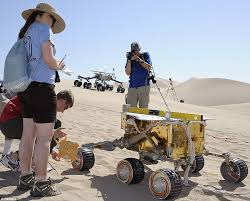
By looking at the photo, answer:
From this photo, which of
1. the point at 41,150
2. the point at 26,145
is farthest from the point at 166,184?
the point at 26,145

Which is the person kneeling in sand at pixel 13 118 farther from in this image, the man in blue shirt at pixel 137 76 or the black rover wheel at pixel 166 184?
the man in blue shirt at pixel 137 76

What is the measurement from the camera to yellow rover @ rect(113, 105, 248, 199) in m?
4.24

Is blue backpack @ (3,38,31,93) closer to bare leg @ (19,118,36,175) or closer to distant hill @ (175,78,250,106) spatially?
bare leg @ (19,118,36,175)

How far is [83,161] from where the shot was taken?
16.8ft

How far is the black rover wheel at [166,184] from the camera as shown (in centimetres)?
412

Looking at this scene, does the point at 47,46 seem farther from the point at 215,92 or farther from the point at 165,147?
the point at 215,92

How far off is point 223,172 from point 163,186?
4.56 ft

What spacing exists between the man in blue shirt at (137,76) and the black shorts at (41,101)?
11.5 ft

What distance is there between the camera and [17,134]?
4.66 meters

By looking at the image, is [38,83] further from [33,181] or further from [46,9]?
[33,181]

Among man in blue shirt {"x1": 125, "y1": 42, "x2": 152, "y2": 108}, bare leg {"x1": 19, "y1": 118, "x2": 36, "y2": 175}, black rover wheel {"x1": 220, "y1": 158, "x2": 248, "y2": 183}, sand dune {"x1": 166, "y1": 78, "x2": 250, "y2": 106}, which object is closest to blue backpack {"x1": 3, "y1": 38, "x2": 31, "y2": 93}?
bare leg {"x1": 19, "y1": 118, "x2": 36, "y2": 175}

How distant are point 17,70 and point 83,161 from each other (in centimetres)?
165

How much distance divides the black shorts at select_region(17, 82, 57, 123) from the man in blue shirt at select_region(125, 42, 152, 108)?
3.50 metres

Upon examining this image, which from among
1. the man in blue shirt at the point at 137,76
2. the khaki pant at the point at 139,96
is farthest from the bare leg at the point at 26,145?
the khaki pant at the point at 139,96
